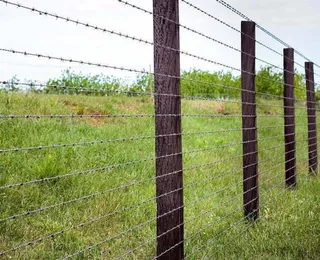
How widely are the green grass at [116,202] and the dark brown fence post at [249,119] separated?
13 centimetres

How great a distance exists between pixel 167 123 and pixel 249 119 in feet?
6.87

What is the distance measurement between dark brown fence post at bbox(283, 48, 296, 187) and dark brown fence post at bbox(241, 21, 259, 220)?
2.18 m

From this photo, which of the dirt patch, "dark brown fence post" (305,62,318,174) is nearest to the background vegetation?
"dark brown fence post" (305,62,318,174)

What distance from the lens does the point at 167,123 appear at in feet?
10.9

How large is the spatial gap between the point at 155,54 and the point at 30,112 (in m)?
5.06

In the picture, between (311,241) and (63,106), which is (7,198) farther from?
(63,106)

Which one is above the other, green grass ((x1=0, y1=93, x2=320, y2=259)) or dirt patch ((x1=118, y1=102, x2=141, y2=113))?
dirt patch ((x1=118, y1=102, x2=141, y2=113))

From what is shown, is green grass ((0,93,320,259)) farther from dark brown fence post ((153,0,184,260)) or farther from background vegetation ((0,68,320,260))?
dark brown fence post ((153,0,184,260))

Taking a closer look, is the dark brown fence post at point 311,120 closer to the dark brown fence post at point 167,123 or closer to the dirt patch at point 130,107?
the dirt patch at point 130,107

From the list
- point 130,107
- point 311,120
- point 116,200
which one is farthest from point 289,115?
point 130,107

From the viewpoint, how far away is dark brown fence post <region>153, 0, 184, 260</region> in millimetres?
3324

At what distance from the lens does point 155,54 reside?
334 centimetres

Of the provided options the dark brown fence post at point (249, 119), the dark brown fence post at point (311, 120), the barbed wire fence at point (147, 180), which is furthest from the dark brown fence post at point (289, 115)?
the dark brown fence post at point (249, 119)

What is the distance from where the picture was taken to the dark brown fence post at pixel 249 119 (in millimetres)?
5172
